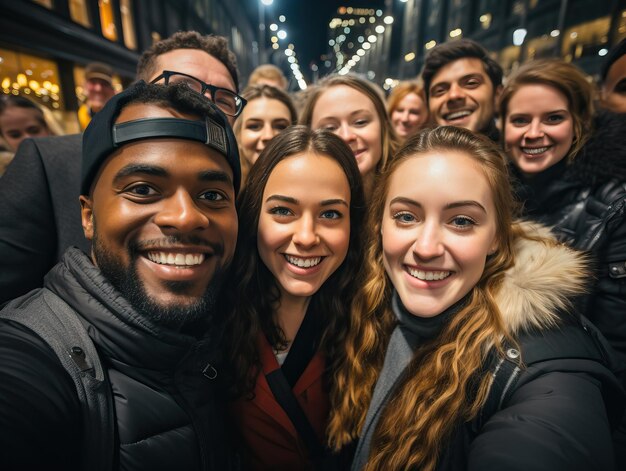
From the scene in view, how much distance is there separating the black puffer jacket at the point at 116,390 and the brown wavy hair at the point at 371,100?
2.56 meters

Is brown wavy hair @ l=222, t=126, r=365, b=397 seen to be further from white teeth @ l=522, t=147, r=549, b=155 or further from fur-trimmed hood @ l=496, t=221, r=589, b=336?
white teeth @ l=522, t=147, r=549, b=155

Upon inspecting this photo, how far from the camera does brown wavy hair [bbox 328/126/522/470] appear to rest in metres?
1.55

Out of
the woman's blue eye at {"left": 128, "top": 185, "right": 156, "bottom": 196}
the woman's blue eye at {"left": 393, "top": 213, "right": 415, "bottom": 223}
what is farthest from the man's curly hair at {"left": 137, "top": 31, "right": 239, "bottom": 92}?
the woman's blue eye at {"left": 393, "top": 213, "right": 415, "bottom": 223}

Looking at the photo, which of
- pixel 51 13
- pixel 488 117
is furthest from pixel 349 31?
pixel 488 117

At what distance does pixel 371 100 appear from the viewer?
128 inches

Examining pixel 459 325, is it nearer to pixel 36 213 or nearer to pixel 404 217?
pixel 404 217

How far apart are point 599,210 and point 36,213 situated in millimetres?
3760

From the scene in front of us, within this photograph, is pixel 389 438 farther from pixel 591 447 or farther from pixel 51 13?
pixel 51 13

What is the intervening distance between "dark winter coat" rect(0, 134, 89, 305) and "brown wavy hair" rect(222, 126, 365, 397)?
98cm

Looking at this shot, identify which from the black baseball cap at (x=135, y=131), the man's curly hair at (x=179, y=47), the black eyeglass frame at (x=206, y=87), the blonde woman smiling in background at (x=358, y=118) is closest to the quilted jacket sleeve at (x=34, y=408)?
the black baseball cap at (x=135, y=131)

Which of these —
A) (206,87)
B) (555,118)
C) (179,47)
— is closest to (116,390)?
(206,87)

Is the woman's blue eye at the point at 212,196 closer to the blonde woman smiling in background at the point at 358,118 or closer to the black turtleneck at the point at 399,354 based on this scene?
the black turtleneck at the point at 399,354

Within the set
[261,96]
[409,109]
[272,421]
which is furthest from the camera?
[409,109]

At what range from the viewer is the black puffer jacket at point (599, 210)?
6.95 feet
